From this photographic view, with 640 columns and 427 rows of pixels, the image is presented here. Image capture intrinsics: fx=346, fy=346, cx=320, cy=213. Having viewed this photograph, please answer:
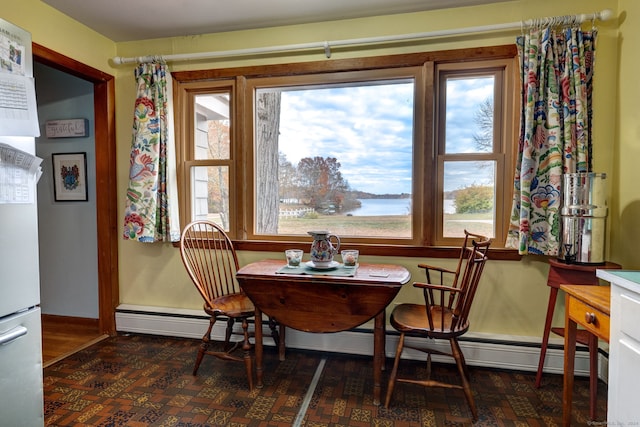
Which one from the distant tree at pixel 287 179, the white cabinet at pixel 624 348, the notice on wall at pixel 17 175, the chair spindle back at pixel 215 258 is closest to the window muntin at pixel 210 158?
the chair spindle back at pixel 215 258

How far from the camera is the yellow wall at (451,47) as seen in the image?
1.95 metres

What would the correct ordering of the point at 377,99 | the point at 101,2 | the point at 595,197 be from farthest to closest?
the point at 377,99 → the point at 101,2 → the point at 595,197

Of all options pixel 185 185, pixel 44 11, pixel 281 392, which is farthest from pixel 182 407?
pixel 44 11

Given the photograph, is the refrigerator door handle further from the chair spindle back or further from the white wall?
the white wall

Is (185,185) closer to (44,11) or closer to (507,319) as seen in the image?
(44,11)

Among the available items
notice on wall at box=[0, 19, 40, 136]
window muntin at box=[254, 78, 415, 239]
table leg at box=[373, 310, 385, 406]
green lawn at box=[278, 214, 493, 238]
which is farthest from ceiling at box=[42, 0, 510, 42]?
table leg at box=[373, 310, 385, 406]

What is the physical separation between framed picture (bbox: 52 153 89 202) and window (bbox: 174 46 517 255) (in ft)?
3.02

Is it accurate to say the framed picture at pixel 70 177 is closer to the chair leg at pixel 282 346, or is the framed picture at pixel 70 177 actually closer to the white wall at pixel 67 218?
the white wall at pixel 67 218

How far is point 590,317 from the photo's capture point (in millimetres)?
1307

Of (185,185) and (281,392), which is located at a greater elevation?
(185,185)

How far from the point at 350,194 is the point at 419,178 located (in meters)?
0.50

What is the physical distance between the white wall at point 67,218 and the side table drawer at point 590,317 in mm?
3267

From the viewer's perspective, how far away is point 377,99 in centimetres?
243

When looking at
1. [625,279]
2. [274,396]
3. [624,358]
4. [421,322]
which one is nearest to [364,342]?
[421,322]
